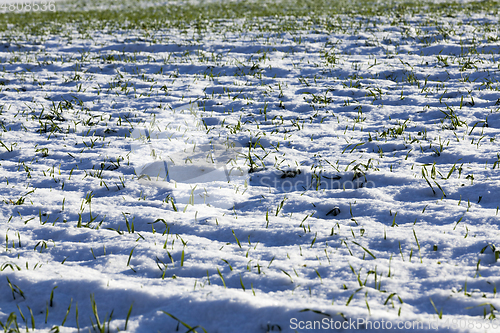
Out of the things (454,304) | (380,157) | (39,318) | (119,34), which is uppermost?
(119,34)

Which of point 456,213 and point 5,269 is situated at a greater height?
point 456,213

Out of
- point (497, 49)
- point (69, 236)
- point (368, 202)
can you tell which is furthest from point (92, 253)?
point (497, 49)

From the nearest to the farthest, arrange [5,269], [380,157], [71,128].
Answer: [5,269] < [380,157] < [71,128]

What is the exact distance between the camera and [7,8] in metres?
21.0

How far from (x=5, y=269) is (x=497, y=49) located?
28.8 ft

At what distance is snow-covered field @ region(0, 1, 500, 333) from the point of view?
195cm

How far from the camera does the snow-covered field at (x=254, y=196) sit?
1948 millimetres

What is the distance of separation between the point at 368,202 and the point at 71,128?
378 cm

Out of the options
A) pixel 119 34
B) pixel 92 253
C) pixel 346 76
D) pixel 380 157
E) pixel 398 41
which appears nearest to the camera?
pixel 92 253

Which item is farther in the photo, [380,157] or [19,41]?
[19,41]

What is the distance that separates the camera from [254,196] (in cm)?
321

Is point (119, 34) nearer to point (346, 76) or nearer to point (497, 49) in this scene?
point (346, 76)

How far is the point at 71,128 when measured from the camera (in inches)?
188

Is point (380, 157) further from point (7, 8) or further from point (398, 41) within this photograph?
point (7, 8)
